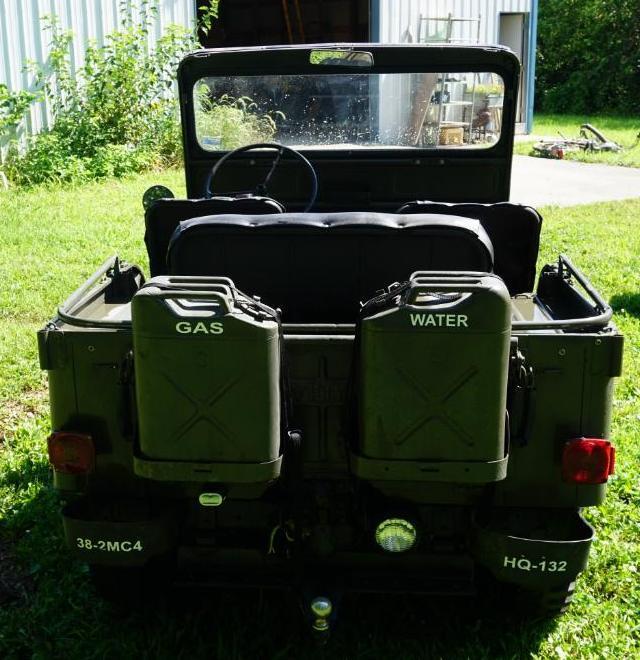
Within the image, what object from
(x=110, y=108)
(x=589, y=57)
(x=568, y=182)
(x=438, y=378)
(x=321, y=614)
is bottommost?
(x=568, y=182)

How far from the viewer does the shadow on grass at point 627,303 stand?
6.88 m

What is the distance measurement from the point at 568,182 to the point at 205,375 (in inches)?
461

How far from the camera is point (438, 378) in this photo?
2.49m

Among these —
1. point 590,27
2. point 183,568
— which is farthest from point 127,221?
point 590,27

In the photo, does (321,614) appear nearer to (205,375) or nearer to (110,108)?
(205,375)

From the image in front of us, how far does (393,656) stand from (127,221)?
7.30 metres

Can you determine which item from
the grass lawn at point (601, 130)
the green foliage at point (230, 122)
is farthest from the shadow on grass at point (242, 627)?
the grass lawn at point (601, 130)

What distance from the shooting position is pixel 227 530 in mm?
3041

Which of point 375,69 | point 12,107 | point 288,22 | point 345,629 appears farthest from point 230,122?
point 288,22

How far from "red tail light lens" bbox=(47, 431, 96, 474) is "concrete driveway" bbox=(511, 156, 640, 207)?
9317mm

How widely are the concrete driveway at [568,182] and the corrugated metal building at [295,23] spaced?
3.12 metres

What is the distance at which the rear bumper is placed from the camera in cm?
279

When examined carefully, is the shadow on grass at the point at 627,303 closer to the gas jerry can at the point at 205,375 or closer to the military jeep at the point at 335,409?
the military jeep at the point at 335,409

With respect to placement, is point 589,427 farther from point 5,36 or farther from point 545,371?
point 5,36
